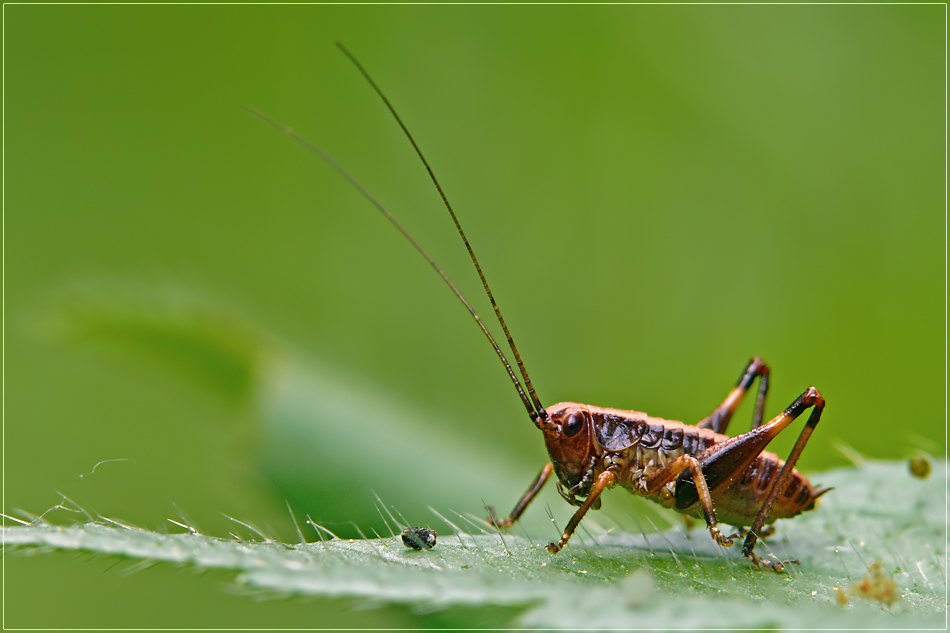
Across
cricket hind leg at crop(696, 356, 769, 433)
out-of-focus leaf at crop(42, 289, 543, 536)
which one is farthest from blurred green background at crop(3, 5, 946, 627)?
cricket hind leg at crop(696, 356, 769, 433)

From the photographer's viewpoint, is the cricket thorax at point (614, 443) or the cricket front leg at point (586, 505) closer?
the cricket front leg at point (586, 505)

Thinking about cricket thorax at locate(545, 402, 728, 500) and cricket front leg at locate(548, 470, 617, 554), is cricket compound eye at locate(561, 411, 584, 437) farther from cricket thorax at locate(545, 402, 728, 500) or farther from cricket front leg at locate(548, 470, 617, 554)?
cricket front leg at locate(548, 470, 617, 554)

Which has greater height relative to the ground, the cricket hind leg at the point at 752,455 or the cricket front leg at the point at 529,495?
the cricket hind leg at the point at 752,455

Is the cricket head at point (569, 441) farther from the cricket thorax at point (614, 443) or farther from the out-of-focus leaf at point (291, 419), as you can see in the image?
the out-of-focus leaf at point (291, 419)

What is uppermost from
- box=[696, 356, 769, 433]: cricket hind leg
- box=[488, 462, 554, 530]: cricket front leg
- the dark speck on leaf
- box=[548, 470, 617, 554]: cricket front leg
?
box=[696, 356, 769, 433]: cricket hind leg

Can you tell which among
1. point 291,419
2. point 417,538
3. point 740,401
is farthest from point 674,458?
point 291,419

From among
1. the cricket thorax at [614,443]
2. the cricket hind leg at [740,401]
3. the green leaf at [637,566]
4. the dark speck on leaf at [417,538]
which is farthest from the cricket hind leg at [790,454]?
the dark speck on leaf at [417,538]

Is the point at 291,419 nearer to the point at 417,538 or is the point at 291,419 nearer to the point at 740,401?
the point at 417,538

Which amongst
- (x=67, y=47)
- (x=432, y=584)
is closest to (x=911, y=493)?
(x=432, y=584)
